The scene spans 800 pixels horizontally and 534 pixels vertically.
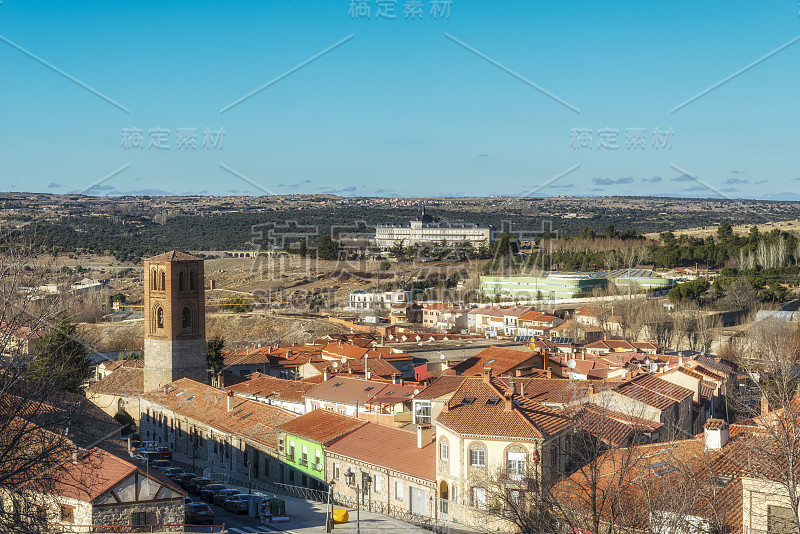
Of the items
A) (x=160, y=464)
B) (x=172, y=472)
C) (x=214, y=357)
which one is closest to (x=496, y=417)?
(x=172, y=472)

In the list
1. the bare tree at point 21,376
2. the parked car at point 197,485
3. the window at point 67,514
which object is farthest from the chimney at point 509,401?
the bare tree at point 21,376

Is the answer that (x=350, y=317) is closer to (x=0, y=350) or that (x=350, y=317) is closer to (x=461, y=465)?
(x=461, y=465)

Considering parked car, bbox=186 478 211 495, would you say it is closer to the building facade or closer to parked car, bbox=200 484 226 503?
parked car, bbox=200 484 226 503

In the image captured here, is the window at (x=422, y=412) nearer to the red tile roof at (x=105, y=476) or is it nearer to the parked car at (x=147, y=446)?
the red tile roof at (x=105, y=476)

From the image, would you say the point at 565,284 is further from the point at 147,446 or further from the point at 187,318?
the point at 147,446

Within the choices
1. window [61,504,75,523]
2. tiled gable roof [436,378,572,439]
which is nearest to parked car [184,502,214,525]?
window [61,504,75,523]
